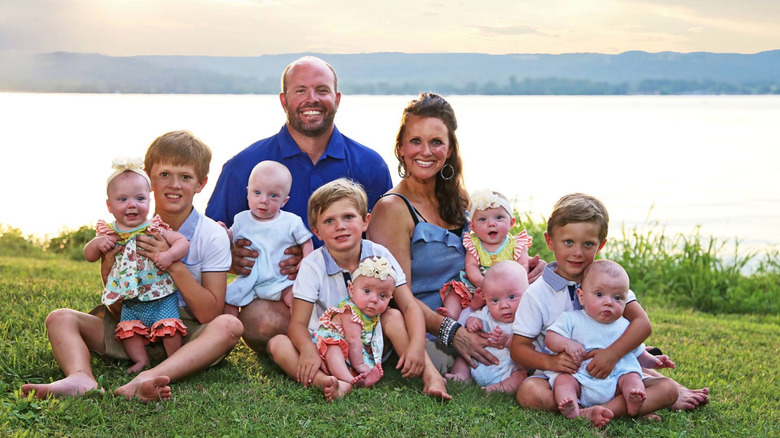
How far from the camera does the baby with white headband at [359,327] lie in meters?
4.45

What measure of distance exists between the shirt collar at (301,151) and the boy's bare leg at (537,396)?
7.26 ft

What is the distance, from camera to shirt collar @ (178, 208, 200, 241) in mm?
4699

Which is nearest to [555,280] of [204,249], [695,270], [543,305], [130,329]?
[543,305]

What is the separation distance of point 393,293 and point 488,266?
2.20ft

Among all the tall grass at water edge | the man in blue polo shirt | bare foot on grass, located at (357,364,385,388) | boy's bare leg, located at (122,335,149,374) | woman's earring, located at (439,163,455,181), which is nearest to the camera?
bare foot on grass, located at (357,364,385,388)

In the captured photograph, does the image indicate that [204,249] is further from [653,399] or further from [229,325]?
[653,399]

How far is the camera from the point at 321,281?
4633 millimetres

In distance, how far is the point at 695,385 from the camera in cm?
529

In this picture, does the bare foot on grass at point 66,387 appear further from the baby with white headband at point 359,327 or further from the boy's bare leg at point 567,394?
the boy's bare leg at point 567,394

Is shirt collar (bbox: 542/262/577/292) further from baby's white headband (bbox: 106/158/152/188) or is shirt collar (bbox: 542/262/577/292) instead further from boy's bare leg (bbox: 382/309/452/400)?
baby's white headband (bbox: 106/158/152/188)

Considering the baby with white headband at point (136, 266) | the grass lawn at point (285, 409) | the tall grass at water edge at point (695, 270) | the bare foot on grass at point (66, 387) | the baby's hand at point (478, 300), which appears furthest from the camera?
the tall grass at water edge at point (695, 270)

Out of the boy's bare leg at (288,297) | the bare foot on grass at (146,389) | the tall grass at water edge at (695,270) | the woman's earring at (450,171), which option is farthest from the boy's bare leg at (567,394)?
the tall grass at water edge at (695,270)

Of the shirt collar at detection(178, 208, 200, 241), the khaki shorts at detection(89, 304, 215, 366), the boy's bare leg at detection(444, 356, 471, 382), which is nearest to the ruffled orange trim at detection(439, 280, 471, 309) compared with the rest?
the boy's bare leg at detection(444, 356, 471, 382)

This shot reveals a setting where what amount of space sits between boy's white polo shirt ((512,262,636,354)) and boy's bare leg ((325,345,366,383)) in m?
1.00
